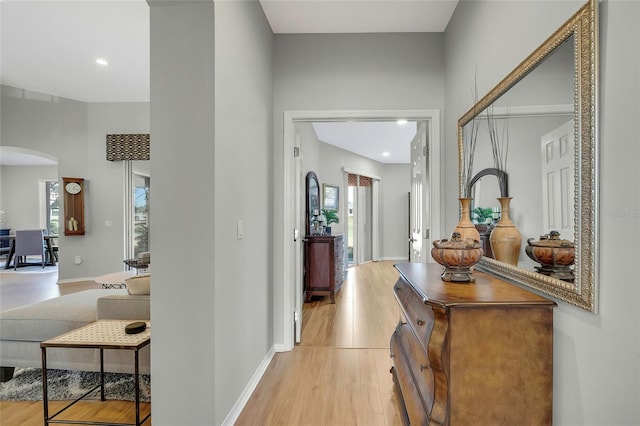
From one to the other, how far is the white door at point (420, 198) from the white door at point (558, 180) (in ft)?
4.78

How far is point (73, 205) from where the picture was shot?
533 centimetres

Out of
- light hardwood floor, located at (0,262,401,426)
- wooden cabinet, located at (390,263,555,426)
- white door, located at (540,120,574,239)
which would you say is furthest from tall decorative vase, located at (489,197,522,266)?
light hardwood floor, located at (0,262,401,426)

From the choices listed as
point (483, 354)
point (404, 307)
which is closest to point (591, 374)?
point (483, 354)

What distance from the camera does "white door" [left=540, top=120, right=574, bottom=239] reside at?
3.53ft

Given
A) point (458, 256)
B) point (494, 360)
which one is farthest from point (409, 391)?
point (458, 256)

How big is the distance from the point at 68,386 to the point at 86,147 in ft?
15.4

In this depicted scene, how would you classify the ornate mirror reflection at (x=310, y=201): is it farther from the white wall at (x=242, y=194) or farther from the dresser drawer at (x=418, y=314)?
the dresser drawer at (x=418, y=314)

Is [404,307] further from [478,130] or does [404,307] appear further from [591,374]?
[478,130]

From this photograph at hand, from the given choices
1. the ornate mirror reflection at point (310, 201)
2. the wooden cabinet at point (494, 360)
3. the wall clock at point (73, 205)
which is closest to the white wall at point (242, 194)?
the wooden cabinet at point (494, 360)

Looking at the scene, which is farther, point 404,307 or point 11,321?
point 11,321

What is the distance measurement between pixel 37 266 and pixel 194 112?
8425 mm

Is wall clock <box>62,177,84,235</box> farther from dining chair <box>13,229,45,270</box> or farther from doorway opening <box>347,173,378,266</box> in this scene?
doorway opening <box>347,173,378,266</box>

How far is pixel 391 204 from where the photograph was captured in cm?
838

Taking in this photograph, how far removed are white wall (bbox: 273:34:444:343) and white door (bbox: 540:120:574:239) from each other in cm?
159
